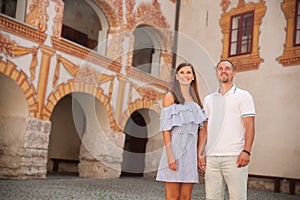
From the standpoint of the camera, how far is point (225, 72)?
2.88 metres

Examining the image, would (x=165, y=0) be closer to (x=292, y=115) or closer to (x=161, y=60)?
(x=161, y=60)

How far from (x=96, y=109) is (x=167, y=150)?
725 centimetres

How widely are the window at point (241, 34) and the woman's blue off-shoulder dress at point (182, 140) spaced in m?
8.05

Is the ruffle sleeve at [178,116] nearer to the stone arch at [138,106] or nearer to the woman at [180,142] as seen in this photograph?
the woman at [180,142]

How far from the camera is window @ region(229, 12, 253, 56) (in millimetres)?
10469

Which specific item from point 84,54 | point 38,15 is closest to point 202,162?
point 38,15

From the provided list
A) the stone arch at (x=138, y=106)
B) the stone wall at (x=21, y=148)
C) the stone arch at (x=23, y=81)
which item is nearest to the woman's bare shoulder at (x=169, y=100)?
the stone arch at (x=23, y=81)

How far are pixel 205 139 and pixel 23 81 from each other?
5.52m

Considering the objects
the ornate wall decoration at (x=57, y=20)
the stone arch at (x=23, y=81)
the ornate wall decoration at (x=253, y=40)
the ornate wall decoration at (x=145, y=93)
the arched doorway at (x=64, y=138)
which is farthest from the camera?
the arched doorway at (x=64, y=138)

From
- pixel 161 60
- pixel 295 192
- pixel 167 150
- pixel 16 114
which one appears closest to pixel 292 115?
pixel 295 192

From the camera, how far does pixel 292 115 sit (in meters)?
9.16

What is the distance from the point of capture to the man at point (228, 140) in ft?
9.01

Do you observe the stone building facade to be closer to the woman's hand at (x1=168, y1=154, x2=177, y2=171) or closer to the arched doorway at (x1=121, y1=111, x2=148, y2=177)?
the arched doorway at (x1=121, y1=111, x2=148, y2=177)

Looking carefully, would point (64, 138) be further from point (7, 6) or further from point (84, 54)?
point (7, 6)
